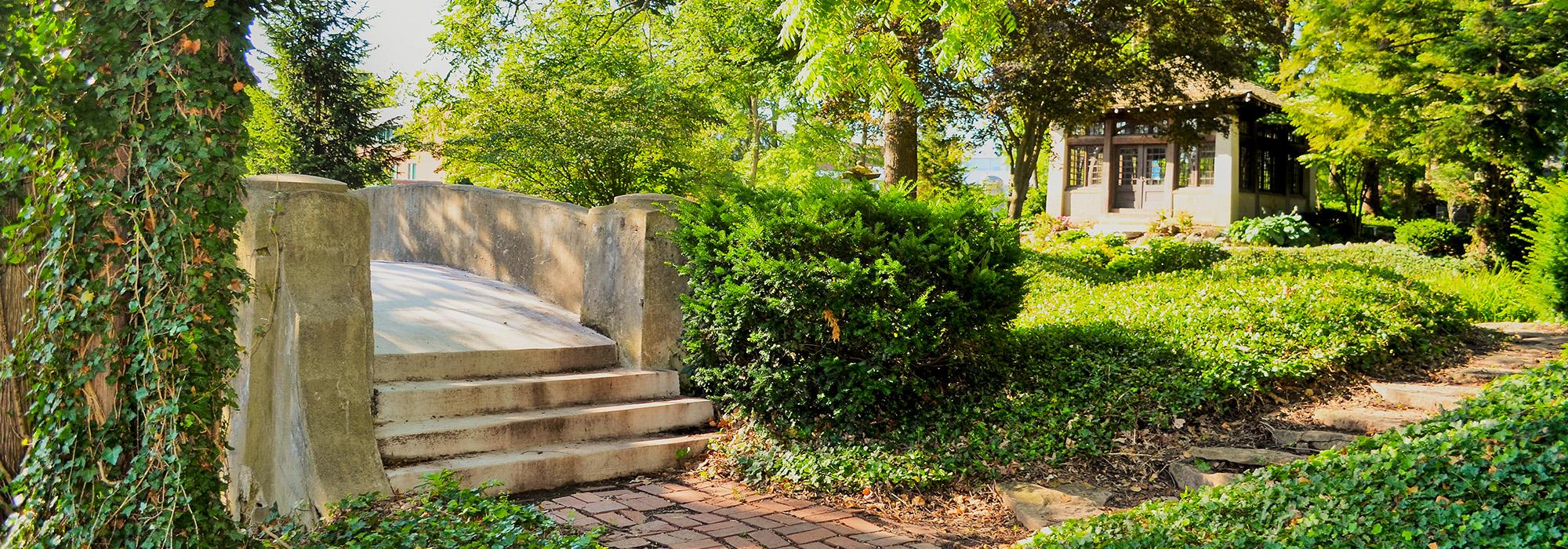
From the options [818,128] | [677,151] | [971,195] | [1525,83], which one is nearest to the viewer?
[971,195]

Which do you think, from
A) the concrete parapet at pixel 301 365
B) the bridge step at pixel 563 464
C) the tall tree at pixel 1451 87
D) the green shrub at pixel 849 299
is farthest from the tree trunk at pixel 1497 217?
the concrete parapet at pixel 301 365

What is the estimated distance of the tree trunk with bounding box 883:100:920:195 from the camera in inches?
569

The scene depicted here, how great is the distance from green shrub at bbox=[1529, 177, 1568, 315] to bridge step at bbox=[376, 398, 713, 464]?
29.8 feet

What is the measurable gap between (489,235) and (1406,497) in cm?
763

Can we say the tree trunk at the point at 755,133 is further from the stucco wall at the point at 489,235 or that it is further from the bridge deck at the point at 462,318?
the bridge deck at the point at 462,318

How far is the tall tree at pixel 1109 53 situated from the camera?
1378cm

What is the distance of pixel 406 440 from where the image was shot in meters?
5.67

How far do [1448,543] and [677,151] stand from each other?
13.0m

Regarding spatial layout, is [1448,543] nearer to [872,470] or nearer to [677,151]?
[872,470]

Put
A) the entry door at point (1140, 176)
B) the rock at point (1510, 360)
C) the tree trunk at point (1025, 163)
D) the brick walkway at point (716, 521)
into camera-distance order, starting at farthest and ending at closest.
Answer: the entry door at point (1140, 176)
the tree trunk at point (1025, 163)
the rock at point (1510, 360)
the brick walkway at point (716, 521)

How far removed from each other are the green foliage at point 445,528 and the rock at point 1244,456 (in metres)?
3.50

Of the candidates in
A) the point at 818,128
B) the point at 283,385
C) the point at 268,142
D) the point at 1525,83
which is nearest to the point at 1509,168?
the point at 1525,83

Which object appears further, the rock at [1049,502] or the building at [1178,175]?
the building at [1178,175]

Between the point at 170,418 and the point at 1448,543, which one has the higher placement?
the point at 170,418
